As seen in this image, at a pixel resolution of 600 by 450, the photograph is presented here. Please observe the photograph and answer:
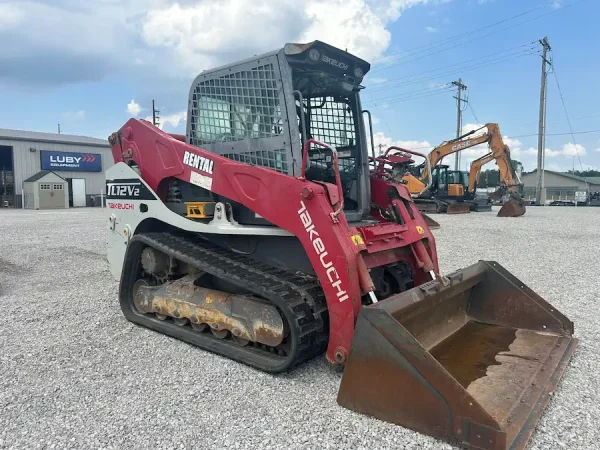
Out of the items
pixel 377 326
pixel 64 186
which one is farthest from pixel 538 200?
pixel 377 326

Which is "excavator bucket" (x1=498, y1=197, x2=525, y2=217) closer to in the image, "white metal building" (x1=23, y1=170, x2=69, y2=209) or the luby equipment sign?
"white metal building" (x1=23, y1=170, x2=69, y2=209)

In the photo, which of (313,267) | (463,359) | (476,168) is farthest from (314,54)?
(476,168)

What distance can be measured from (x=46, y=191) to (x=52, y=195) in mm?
500

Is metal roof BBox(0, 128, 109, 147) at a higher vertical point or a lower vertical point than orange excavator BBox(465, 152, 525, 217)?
higher

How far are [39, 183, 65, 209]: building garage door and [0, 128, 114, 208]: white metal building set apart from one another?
125 cm

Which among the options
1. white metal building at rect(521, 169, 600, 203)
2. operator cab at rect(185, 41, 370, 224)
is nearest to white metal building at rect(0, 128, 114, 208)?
operator cab at rect(185, 41, 370, 224)

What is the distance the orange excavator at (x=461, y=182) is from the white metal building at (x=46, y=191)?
82.5 ft

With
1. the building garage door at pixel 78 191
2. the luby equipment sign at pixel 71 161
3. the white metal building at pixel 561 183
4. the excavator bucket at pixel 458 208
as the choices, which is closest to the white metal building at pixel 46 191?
the luby equipment sign at pixel 71 161

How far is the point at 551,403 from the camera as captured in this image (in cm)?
329

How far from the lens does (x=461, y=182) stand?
1116 inches

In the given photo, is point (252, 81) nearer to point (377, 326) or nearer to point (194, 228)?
point (194, 228)

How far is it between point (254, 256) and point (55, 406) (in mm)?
2120

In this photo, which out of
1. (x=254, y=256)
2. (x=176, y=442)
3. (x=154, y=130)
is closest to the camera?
(x=176, y=442)

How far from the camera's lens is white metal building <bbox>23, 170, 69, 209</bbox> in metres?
33.7
